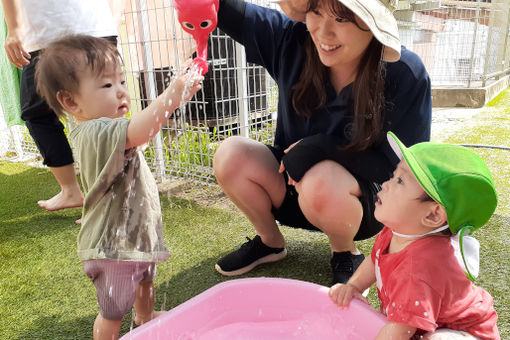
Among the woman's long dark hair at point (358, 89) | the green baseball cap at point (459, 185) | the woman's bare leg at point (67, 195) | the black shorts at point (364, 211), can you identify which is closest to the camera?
the green baseball cap at point (459, 185)

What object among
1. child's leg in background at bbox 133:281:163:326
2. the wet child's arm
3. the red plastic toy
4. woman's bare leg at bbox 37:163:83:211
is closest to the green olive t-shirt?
child's leg in background at bbox 133:281:163:326

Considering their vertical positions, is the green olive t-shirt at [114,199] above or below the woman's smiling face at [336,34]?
below

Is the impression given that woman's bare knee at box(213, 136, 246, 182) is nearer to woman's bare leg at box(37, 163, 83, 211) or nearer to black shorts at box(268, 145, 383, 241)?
black shorts at box(268, 145, 383, 241)

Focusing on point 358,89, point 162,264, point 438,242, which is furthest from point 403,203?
point 162,264

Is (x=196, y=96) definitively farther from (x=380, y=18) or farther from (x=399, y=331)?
(x=399, y=331)

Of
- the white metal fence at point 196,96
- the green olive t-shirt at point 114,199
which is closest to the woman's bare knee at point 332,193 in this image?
the green olive t-shirt at point 114,199

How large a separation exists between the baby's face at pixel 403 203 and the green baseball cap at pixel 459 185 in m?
0.04

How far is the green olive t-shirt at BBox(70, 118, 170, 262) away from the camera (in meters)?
0.95

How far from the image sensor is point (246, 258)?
1.42 m

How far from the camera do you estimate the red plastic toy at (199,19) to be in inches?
41.4

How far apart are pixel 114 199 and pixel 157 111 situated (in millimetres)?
270

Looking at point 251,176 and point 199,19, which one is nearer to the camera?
point 199,19

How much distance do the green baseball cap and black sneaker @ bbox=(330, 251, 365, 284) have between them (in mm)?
488

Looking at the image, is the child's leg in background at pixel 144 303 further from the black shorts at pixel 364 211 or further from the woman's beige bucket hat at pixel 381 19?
the woman's beige bucket hat at pixel 381 19
